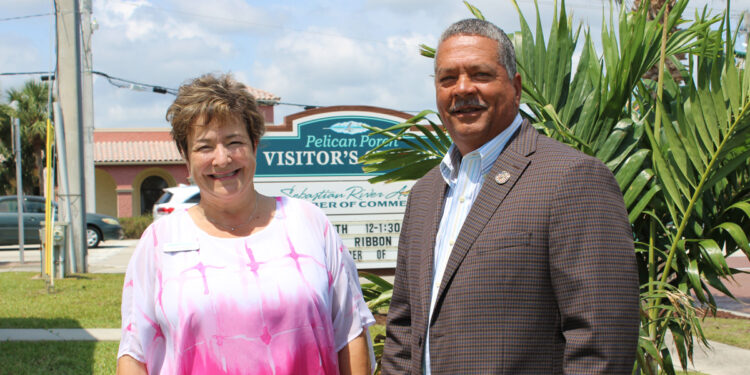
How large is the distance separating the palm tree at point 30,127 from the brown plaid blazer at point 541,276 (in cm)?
3606

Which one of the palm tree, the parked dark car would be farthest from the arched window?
the parked dark car

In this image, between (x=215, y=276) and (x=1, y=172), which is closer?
(x=215, y=276)

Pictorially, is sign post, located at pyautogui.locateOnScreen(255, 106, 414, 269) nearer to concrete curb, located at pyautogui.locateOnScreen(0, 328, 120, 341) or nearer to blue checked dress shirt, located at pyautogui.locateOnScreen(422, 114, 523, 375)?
concrete curb, located at pyautogui.locateOnScreen(0, 328, 120, 341)

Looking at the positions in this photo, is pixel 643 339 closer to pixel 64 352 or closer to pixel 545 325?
pixel 545 325

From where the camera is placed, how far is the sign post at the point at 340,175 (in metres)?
8.83

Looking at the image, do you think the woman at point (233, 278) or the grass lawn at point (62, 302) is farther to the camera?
the grass lawn at point (62, 302)

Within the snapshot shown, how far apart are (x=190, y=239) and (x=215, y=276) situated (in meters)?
0.19

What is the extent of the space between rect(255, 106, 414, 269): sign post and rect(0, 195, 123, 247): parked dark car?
1251 centimetres

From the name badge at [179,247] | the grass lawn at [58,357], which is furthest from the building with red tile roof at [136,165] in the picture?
the name badge at [179,247]

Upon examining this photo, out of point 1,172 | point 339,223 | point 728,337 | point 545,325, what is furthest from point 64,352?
point 1,172

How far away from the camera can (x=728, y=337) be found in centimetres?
749

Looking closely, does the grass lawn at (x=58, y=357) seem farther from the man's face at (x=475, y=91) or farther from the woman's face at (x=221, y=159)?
the man's face at (x=475, y=91)

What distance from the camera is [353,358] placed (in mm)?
2611

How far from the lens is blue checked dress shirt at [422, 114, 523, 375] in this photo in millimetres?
2221
